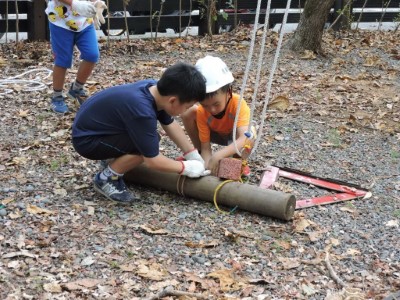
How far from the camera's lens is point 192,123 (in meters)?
4.21

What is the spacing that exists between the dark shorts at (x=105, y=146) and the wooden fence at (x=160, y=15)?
→ 166 inches

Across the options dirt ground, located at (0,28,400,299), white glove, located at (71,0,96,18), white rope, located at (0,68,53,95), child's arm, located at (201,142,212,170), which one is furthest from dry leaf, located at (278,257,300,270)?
white rope, located at (0,68,53,95)

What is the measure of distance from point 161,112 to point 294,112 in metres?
2.32

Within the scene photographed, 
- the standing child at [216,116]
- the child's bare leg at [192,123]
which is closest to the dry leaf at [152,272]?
the standing child at [216,116]

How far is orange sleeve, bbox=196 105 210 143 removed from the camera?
161 inches

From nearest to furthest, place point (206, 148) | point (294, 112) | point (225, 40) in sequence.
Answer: point (206, 148)
point (294, 112)
point (225, 40)

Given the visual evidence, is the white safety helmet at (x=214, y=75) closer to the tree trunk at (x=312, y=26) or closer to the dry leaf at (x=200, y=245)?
the dry leaf at (x=200, y=245)

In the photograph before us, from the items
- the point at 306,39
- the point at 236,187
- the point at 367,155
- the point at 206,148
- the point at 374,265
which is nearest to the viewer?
the point at 374,265

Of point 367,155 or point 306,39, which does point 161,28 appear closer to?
point 306,39

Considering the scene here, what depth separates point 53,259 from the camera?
3.01 metres

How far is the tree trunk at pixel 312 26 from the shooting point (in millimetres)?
7695

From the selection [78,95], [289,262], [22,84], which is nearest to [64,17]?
[78,95]

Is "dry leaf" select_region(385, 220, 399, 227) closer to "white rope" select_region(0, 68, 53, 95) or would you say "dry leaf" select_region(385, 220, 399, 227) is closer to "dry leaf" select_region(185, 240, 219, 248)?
"dry leaf" select_region(185, 240, 219, 248)

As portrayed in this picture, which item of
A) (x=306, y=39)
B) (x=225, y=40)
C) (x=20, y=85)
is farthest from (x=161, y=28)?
(x=20, y=85)
